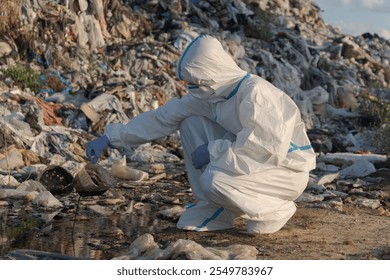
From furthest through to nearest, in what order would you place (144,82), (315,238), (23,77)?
(144,82) < (23,77) < (315,238)

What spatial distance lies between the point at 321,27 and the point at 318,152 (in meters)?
14.8

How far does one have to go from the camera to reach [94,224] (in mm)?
4773

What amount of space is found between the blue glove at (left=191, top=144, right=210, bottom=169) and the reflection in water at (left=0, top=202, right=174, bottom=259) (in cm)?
62

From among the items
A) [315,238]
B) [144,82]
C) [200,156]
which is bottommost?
[144,82]

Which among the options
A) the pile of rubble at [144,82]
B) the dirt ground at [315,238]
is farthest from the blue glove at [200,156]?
the pile of rubble at [144,82]

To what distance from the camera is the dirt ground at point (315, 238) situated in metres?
4.03

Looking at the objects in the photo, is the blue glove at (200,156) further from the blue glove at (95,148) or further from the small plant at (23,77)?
the small plant at (23,77)

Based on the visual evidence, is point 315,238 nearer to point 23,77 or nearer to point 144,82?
point 23,77

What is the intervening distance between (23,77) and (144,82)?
198 cm

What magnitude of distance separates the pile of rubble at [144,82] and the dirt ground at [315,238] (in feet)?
2.44

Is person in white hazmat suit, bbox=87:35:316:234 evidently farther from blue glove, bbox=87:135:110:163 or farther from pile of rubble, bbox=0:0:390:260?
pile of rubble, bbox=0:0:390:260

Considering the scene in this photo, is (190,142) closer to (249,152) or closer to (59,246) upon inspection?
(249,152)

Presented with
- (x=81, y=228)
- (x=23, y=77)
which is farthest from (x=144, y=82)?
(x=81, y=228)

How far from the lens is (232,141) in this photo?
437 centimetres
